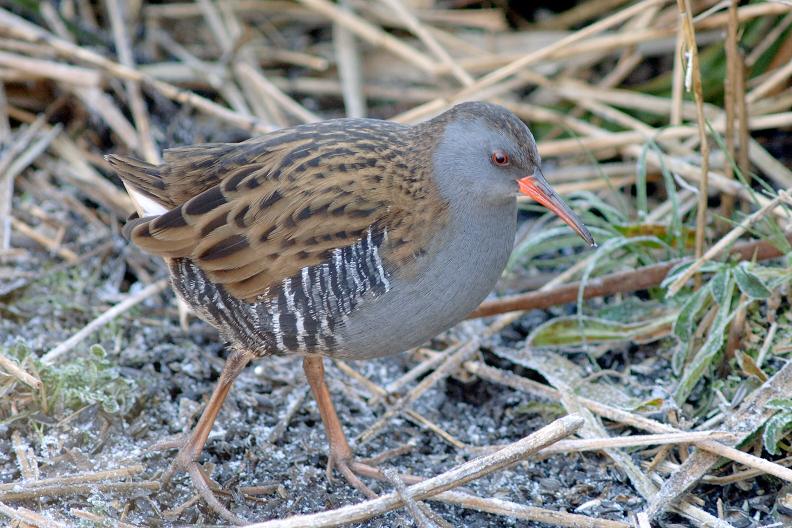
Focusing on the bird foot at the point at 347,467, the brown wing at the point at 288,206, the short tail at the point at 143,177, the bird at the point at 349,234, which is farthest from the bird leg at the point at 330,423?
the short tail at the point at 143,177

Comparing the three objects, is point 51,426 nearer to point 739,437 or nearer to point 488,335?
point 488,335

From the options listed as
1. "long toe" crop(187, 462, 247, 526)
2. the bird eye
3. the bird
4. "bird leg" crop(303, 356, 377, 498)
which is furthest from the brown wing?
"long toe" crop(187, 462, 247, 526)

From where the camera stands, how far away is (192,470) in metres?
3.19

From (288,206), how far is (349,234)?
223 mm

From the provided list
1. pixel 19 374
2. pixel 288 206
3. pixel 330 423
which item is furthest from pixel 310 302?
pixel 19 374

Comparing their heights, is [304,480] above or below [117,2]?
below

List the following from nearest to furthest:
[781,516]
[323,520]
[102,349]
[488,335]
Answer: [323,520], [781,516], [102,349], [488,335]

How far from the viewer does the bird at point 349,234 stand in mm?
2990

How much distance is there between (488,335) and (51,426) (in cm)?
157

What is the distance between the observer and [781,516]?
3008 mm

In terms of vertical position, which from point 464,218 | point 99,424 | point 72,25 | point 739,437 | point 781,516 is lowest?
point 781,516

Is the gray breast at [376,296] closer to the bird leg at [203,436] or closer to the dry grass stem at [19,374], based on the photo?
the bird leg at [203,436]

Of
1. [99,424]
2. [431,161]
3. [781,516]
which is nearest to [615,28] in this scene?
[431,161]

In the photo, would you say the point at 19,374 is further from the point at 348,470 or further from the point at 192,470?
the point at 348,470
